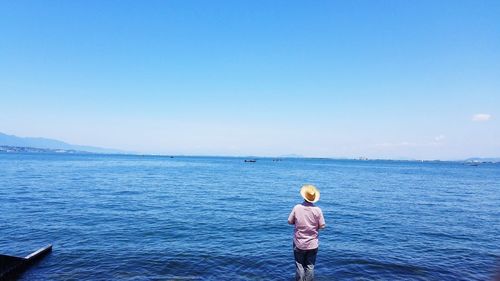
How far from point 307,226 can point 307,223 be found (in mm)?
83

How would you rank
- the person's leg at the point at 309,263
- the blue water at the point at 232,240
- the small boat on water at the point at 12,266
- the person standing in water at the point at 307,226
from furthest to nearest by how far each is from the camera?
the blue water at the point at 232,240 < the small boat on water at the point at 12,266 < the person's leg at the point at 309,263 < the person standing in water at the point at 307,226

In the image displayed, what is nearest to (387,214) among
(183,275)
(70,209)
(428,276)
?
(428,276)

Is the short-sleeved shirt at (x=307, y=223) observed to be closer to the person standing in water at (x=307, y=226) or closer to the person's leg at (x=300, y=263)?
the person standing in water at (x=307, y=226)

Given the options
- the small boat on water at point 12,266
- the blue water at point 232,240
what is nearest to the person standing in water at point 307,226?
the blue water at point 232,240

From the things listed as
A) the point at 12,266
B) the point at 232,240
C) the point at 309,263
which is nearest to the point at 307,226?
the point at 309,263

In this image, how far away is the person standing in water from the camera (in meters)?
9.01

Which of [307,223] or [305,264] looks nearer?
[307,223]

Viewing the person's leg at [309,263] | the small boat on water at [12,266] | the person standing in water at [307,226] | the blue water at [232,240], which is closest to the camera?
the person standing in water at [307,226]

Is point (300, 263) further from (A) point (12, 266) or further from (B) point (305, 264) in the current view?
(A) point (12, 266)

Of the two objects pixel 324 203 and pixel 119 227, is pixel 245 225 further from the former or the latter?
pixel 324 203

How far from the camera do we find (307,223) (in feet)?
29.6

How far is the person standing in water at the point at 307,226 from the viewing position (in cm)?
901

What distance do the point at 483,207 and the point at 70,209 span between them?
41.0m

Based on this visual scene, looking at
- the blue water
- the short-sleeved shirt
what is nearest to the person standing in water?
the short-sleeved shirt
